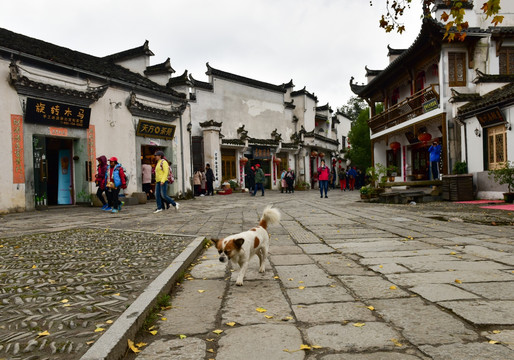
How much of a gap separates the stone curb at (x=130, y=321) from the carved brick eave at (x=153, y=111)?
12591 millimetres

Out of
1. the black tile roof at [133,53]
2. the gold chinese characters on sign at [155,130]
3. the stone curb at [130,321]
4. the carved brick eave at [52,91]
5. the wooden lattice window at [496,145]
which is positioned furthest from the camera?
the black tile roof at [133,53]

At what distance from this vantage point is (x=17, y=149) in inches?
442

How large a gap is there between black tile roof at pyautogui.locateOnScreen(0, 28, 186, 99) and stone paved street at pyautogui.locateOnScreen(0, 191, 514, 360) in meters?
8.13

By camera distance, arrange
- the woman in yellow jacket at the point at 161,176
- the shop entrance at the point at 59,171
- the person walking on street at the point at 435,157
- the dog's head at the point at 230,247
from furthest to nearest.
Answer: the person walking on street at the point at 435,157 < the shop entrance at the point at 59,171 < the woman in yellow jacket at the point at 161,176 < the dog's head at the point at 230,247

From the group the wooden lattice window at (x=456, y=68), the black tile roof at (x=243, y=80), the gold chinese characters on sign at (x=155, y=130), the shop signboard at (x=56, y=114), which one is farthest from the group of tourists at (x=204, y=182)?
the wooden lattice window at (x=456, y=68)

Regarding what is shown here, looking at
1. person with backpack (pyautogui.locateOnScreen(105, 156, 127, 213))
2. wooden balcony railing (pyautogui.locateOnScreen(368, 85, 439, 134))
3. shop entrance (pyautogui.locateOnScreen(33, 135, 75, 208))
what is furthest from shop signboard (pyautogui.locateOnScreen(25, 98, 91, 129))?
wooden balcony railing (pyautogui.locateOnScreen(368, 85, 439, 134))

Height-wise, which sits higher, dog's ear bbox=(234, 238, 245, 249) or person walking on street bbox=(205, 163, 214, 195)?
person walking on street bbox=(205, 163, 214, 195)

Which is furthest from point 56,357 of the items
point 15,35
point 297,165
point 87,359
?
point 297,165

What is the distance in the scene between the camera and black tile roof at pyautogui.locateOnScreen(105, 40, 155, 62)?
18.1m

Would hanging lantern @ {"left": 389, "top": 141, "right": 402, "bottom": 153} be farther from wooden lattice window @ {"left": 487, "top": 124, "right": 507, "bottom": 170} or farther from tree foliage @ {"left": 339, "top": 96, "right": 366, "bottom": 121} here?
tree foliage @ {"left": 339, "top": 96, "right": 366, "bottom": 121}

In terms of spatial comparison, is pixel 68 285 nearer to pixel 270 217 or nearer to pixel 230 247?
pixel 230 247

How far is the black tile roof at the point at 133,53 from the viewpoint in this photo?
18109 mm

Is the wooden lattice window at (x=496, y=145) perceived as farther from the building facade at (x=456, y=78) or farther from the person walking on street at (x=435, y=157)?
the person walking on street at (x=435, y=157)

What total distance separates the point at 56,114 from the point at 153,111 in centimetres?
453
